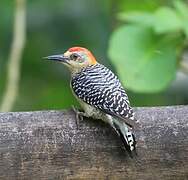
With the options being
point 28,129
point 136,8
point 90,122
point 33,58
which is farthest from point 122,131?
point 33,58

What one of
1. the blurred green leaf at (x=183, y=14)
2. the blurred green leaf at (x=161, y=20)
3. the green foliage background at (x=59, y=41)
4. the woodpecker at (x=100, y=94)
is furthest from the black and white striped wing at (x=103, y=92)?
the green foliage background at (x=59, y=41)

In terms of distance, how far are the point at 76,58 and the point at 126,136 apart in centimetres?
116

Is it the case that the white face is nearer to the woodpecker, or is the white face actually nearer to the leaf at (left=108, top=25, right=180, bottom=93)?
the woodpecker

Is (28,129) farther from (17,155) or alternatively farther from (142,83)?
(142,83)

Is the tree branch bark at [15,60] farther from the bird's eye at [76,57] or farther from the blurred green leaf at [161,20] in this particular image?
the blurred green leaf at [161,20]

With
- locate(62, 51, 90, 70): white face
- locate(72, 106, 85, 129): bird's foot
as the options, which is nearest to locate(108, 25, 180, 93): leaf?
locate(62, 51, 90, 70): white face

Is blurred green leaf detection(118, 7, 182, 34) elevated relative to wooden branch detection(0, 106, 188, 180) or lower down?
elevated

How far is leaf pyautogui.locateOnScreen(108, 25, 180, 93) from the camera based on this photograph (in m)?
4.54

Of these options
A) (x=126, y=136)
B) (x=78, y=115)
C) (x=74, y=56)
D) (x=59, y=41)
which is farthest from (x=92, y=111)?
(x=59, y=41)

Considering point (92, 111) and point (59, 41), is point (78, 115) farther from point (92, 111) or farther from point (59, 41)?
point (59, 41)

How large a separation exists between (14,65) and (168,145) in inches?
69.0

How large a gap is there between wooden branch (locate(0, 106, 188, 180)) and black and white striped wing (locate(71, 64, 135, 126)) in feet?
0.50

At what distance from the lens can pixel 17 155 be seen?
355cm

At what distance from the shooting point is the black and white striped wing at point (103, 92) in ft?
12.9
